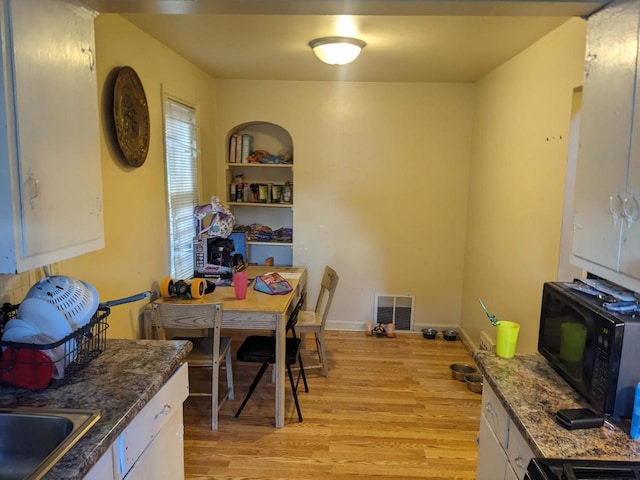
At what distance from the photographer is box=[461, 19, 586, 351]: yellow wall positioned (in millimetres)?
2619

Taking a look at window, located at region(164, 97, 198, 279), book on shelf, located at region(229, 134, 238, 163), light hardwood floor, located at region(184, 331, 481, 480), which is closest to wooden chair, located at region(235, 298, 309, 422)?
light hardwood floor, located at region(184, 331, 481, 480)

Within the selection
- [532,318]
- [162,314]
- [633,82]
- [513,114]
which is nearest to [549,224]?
[532,318]

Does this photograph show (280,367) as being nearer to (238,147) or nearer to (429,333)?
(429,333)

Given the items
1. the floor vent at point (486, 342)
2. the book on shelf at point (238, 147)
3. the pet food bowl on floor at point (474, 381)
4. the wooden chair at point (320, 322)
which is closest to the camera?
the pet food bowl on floor at point (474, 381)

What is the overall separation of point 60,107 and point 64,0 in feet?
1.17

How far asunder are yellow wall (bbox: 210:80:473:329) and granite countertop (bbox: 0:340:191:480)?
2.79m

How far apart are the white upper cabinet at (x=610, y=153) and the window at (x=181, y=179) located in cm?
256

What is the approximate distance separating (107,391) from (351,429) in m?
1.77

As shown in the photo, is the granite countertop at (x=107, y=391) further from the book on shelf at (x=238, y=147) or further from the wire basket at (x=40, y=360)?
the book on shelf at (x=238, y=147)

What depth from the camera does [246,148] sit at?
461cm

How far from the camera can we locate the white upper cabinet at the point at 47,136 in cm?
132

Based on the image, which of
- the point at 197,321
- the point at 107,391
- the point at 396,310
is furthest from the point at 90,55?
the point at 396,310

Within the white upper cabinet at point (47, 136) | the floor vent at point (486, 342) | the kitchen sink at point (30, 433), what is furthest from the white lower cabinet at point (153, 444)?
the floor vent at point (486, 342)

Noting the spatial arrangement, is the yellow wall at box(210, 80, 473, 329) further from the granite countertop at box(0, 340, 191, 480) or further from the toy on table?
the granite countertop at box(0, 340, 191, 480)
